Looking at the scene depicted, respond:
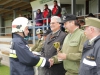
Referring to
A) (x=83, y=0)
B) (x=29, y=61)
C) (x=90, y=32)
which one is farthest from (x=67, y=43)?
(x=83, y=0)

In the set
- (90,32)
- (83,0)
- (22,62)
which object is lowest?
(22,62)

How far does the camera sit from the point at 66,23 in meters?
3.46

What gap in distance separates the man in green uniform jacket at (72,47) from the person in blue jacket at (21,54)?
1.41 feet

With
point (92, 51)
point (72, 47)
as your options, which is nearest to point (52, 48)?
point (72, 47)

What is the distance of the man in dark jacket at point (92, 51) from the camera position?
235 cm

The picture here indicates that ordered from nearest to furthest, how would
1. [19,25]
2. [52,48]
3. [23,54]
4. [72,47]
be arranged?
[23,54] → [19,25] → [72,47] → [52,48]

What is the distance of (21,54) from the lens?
3061mm

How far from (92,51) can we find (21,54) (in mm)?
1094

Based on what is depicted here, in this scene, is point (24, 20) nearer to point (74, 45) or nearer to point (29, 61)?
point (29, 61)

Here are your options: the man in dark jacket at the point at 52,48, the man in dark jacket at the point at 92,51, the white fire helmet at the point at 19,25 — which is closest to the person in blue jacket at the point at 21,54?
the white fire helmet at the point at 19,25

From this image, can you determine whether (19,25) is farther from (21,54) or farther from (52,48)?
(52,48)

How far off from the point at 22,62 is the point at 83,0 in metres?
10.00

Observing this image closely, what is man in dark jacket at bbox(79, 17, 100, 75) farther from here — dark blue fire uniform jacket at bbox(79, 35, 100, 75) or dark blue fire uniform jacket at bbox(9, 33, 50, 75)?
dark blue fire uniform jacket at bbox(9, 33, 50, 75)

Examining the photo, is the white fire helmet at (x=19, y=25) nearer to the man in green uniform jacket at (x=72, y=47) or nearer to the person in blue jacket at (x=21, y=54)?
the person in blue jacket at (x=21, y=54)
